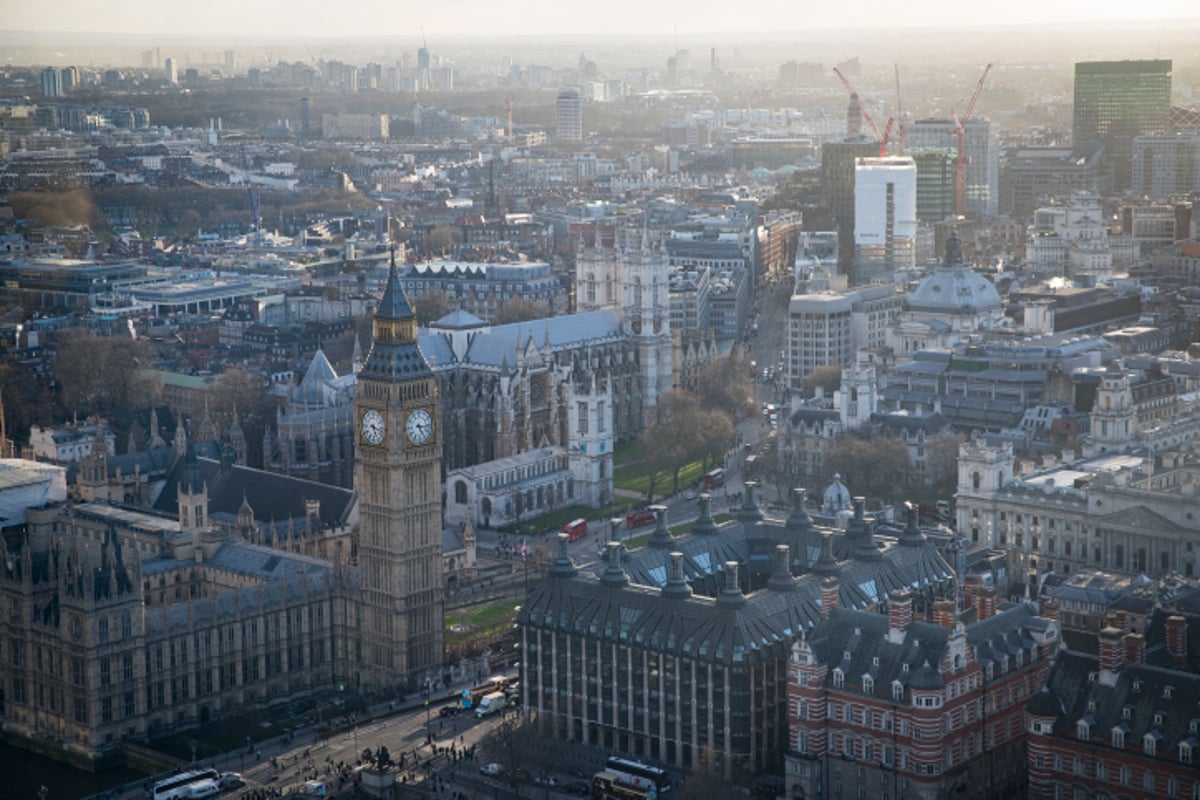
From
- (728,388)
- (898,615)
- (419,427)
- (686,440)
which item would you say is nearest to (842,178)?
(728,388)

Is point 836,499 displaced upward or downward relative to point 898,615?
downward

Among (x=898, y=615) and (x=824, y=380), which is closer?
(x=898, y=615)

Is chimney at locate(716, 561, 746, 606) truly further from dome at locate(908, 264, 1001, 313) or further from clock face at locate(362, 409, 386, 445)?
dome at locate(908, 264, 1001, 313)

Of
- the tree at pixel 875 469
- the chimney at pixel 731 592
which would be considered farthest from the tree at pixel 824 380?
the chimney at pixel 731 592

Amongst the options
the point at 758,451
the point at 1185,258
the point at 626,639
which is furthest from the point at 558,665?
the point at 1185,258

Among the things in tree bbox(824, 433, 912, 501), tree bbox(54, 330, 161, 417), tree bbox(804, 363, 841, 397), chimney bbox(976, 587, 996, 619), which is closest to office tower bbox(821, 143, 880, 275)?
tree bbox(804, 363, 841, 397)

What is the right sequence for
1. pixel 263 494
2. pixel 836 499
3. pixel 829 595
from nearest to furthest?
pixel 829 595 → pixel 263 494 → pixel 836 499

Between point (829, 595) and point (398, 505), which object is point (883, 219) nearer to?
point (398, 505)
